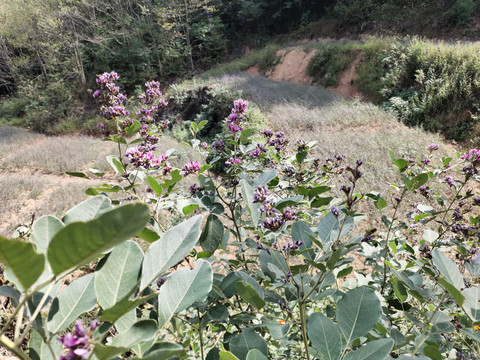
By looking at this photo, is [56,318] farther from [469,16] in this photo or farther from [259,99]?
[469,16]

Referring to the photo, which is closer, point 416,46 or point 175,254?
point 175,254

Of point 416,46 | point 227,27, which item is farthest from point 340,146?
point 227,27

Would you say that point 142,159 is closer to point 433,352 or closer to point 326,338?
point 326,338

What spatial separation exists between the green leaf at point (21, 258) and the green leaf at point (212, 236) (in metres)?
0.51

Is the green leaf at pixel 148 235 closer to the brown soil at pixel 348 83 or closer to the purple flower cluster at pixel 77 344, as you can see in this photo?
the purple flower cluster at pixel 77 344

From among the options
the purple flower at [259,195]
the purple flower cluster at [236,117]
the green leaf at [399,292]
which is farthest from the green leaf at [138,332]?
the purple flower cluster at [236,117]

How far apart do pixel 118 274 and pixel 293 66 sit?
14.4 m

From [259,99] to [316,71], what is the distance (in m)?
4.81

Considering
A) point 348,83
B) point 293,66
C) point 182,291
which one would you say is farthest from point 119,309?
point 293,66

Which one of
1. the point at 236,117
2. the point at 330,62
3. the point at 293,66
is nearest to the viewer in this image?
the point at 236,117

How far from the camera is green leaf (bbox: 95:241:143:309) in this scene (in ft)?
1.11

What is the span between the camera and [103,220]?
0.68 ft

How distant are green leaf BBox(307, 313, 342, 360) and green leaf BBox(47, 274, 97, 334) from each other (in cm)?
36

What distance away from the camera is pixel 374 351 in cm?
45
